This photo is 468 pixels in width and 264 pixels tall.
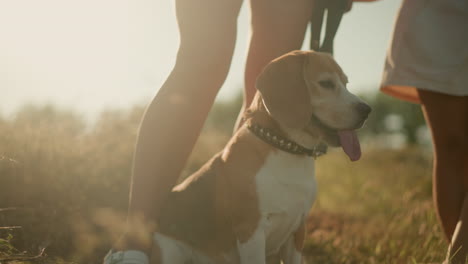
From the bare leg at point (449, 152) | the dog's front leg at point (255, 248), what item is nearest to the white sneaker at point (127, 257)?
the dog's front leg at point (255, 248)


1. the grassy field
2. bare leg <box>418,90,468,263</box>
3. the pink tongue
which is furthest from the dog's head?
the grassy field

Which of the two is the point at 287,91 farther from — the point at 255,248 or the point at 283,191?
the point at 255,248

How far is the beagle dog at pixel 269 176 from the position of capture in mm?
2721

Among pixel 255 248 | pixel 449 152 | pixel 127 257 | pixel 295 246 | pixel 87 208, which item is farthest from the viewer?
pixel 87 208

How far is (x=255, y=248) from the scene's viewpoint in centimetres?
267

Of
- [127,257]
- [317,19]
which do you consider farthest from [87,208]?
[317,19]

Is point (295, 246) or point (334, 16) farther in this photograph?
point (334, 16)

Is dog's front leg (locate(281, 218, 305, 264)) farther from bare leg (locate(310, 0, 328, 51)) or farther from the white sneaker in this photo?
bare leg (locate(310, 0, 328, 51))

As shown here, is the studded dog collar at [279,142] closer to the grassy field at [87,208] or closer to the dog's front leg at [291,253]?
the dog's front leg at [291,253]

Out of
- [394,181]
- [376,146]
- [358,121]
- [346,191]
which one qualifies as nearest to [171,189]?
[358,121]

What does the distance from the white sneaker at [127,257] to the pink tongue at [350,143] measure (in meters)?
1.22

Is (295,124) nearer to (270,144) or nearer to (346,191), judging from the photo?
(270,144)

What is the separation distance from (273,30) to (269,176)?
→ 3.27ft

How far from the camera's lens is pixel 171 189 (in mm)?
3164
